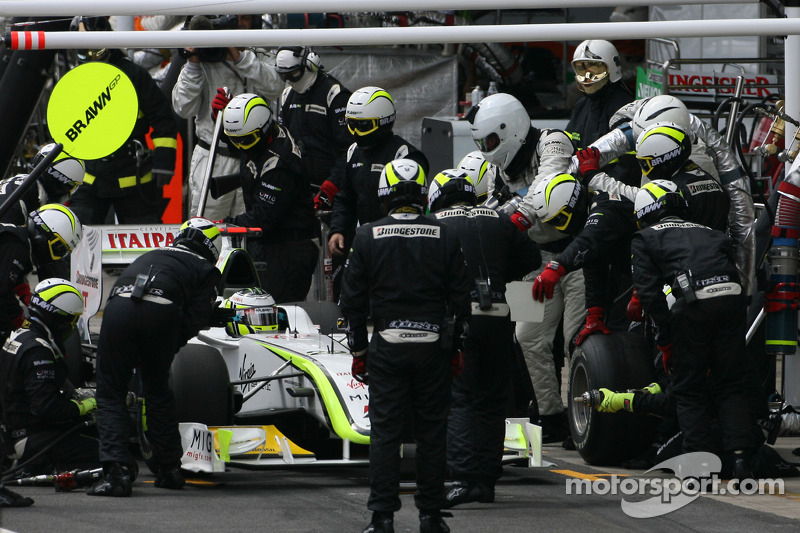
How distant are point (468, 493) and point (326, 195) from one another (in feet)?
13.7

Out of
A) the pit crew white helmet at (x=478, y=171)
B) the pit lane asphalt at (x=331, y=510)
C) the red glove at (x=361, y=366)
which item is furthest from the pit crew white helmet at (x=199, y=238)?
the pit crew white helmet at (x=478, y=171)

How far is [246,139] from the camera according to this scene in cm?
1073

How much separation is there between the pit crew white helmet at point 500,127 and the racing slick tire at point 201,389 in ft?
8.14

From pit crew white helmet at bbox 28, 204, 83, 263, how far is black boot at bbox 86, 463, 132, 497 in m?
1.80

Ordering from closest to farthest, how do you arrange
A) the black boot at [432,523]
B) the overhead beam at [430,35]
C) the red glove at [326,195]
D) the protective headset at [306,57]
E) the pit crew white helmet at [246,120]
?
the overhead beam at [430,35]
the black boot at [432,523]
the pit crew white helmet at [246,120]
the red glove at [326,195]
the protective headset at [306,57]

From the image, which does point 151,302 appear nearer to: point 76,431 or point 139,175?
point 76,431

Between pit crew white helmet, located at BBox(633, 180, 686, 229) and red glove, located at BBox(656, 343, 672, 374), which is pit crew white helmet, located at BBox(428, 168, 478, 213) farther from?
red glove, located at BBox(656, 343, 672, 374)

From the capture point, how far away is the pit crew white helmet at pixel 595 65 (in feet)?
33.5

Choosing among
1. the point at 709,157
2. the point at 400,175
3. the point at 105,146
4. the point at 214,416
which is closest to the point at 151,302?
the point at 214,416

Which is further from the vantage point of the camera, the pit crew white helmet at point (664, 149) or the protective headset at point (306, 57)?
the protective headset at point (306, 57)

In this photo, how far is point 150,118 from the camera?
39.9ft

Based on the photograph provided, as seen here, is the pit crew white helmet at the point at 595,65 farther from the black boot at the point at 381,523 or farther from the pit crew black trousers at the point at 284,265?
the black boot at the point at 381,523

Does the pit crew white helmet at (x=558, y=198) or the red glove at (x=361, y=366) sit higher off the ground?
the pit crew white helmet at (x=558, y=198)

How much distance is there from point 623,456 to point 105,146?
461 cm
